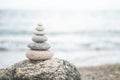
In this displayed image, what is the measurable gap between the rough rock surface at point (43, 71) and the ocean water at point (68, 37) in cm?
136

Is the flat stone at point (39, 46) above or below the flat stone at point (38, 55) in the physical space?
above

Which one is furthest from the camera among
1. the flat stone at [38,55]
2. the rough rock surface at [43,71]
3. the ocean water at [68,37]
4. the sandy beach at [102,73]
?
the ocean water at [68,37]

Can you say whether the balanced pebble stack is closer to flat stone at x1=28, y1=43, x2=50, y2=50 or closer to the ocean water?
flat stone at x1=28, y1=43, x2=50, y2=50

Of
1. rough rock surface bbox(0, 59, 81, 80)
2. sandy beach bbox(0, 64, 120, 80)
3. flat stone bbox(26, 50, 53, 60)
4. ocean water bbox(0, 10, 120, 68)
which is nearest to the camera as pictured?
rough rock surface bbox(0, 59, 81, 80)

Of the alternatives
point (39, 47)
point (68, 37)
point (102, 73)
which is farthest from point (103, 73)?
point (68, 37)

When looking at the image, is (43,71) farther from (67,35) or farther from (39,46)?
(67,35)

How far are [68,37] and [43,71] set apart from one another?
20.2 meters

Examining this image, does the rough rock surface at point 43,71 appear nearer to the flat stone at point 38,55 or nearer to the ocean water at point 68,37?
the flat stone at point 38,55

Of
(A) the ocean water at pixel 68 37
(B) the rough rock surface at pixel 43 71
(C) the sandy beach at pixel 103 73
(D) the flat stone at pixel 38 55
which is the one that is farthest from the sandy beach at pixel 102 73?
(D) the flat stone at pixel 38 55

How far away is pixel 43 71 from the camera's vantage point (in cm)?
673

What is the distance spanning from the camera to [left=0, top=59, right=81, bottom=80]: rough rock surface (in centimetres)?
670

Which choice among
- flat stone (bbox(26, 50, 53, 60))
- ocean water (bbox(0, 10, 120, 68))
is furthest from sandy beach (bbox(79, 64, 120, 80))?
flat stone (bbox(26, 50, 53, 60))

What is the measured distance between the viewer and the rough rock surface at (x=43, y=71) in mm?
6703

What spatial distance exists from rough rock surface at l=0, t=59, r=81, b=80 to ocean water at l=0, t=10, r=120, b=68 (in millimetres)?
1365
